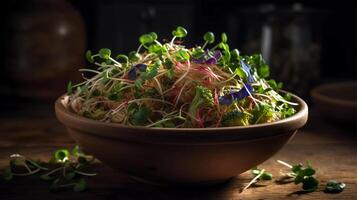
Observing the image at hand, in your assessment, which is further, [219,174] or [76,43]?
[76,43]

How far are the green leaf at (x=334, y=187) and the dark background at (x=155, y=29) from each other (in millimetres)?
974

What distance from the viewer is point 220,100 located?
0.98 metres

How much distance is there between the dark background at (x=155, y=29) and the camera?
1.92 metres

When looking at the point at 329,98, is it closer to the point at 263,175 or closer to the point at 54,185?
the point at 263,175

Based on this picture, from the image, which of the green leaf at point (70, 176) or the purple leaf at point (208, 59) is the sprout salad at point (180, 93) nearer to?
the purple leaf at point (208, 59)

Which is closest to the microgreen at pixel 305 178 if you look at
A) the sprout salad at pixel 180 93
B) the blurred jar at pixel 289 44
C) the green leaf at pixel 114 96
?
the sprout salad at pixel 180 93

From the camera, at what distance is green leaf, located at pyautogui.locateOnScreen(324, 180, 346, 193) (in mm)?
1077

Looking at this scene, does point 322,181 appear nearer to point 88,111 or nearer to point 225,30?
point 88,111

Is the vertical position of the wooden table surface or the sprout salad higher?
the sprout salad

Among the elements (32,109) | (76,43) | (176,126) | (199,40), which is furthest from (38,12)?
(176,126)

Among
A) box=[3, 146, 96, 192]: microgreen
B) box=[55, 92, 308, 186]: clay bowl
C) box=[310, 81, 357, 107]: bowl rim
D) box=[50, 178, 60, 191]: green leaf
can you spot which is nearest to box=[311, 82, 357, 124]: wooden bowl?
box=[310, 81, 357, 107]: bowl rim

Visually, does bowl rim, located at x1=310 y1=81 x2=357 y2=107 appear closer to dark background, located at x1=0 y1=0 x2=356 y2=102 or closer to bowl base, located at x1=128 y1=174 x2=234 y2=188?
dark background, located at x1=0 y1=0 x2=356 y2=102

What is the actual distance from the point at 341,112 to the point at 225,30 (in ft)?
3.09

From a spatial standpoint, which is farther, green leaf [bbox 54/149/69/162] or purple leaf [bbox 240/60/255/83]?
green leaf [bbox 54/149/69/162]
